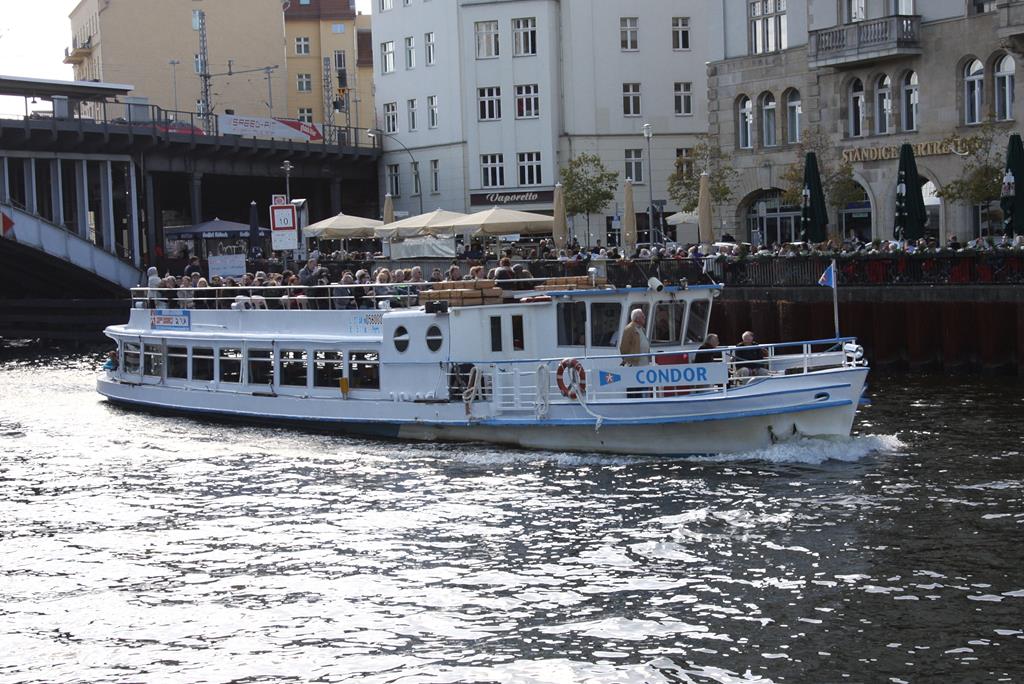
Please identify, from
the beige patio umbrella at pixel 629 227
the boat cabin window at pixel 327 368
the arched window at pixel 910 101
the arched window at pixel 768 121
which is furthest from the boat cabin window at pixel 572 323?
the arched window at pixel 768 121

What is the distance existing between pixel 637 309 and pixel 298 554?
8902 mm

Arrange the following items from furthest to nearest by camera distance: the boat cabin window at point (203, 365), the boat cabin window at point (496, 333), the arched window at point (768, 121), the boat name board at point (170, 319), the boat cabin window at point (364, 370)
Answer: the arched window at point (768, 121)
the boat name board at point (170, 319)
the boat cabin window at point (203, 365)
the boat cabin window at point (364, 370)
the boat cabin window at point (496, 333)

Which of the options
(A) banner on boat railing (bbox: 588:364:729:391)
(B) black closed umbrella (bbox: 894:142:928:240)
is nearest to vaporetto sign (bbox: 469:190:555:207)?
(B) black closed umbrella (bbox: 894:142:928:240)

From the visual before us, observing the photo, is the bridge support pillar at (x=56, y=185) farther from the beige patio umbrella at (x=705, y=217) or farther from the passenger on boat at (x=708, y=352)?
the passenger on boat at (x=708, y=352)

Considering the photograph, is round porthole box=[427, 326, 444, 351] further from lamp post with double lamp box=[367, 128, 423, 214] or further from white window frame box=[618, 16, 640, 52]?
lamp post with double lamp box=[367, 128, 423, 214]

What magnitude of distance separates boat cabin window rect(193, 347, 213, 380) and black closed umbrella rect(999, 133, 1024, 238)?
67.3ft

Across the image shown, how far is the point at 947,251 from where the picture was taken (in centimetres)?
3725

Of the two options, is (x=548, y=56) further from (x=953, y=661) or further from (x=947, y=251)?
(x=953, y=661)

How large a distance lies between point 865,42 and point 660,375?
105 ft

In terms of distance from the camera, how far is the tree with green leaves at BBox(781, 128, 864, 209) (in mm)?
52688

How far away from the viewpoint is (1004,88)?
165 ft

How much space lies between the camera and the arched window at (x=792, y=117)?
58.3 meters

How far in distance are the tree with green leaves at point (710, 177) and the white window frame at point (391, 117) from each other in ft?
73.8

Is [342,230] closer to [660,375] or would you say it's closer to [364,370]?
[364,370]
